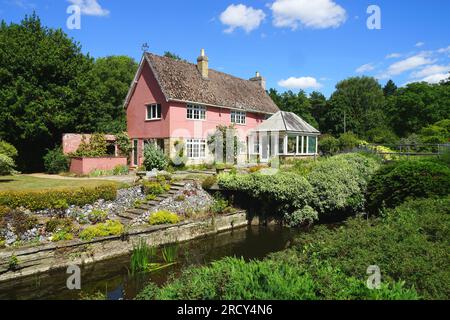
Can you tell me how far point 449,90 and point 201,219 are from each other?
53236 mm

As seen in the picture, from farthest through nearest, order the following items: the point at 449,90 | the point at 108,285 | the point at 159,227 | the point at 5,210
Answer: the point at 449,90, the point at 159,227, the point at 5,210, the point at 108,285

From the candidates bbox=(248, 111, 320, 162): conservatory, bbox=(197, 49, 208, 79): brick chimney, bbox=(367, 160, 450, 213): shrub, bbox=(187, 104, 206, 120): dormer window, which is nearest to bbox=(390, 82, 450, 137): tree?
bbox=(248, 111, 320, 162): conservatory

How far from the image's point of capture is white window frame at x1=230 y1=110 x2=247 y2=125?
31.8m

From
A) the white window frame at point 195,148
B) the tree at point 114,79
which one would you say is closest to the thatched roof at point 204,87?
the white window frame at point 195,148

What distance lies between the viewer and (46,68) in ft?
84.7

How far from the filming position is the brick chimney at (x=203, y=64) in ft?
100

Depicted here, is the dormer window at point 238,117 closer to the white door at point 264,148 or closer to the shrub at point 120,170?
the white door at point 264,148

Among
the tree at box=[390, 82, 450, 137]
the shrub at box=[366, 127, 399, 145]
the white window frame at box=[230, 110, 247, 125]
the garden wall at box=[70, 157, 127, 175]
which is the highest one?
the tree at box=[390, 82, 450, 137]

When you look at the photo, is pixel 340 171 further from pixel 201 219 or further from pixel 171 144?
pixel 171 144

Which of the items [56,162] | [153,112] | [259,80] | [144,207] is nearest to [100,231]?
[144,207]

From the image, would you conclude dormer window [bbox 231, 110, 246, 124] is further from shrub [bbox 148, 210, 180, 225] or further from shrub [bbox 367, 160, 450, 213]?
shrub [bbox 148, 210, 180, 225]

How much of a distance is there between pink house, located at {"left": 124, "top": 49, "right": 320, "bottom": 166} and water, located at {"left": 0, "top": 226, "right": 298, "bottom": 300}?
40.3 feet
